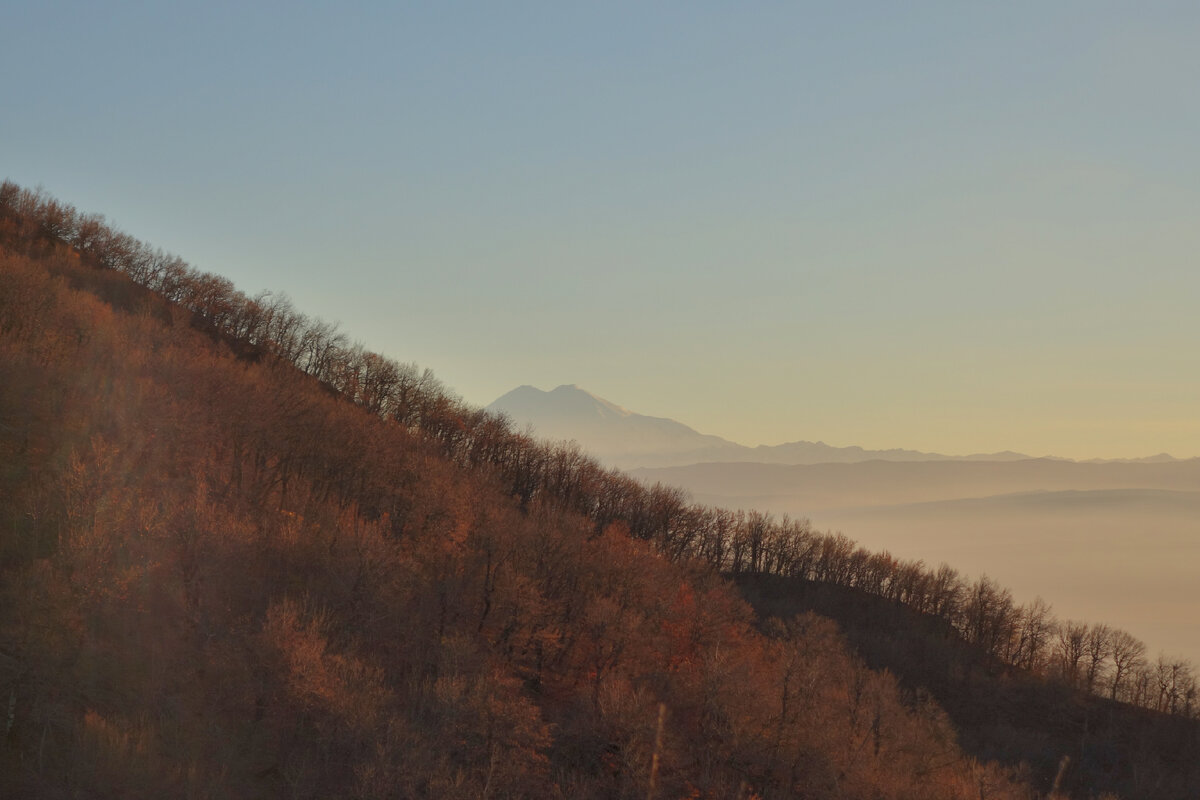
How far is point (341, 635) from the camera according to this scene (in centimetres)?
6662

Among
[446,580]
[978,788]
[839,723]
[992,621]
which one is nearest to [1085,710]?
[992,621]

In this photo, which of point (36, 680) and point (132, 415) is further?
point (132, 415)

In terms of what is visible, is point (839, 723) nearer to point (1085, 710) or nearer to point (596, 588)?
point (596, 588)

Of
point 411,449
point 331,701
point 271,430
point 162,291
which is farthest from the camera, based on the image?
point 162,291

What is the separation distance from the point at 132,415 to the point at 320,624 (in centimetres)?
2963

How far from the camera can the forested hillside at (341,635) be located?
5384cm

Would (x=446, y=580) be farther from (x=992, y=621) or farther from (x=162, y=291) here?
(x=992, y=621)

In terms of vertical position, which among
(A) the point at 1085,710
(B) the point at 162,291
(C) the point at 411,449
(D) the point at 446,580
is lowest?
(A) the point at 1085,710

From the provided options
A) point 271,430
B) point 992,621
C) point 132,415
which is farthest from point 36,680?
point 992,621

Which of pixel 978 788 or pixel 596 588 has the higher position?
pixel 596 588

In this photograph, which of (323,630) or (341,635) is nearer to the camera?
(323,630)

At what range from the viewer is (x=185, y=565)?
60.7m

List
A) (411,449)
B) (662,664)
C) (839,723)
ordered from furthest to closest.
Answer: (411,449)
(662,664)
(839,723)

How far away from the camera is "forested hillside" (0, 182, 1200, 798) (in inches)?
2120
